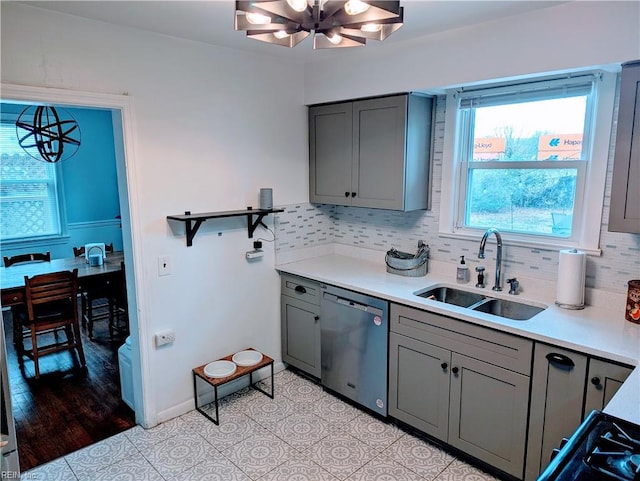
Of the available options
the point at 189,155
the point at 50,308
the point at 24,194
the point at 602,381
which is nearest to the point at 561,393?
the point at 602,381

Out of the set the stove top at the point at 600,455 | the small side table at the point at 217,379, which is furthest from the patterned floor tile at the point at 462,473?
the small side table at the point at 217,379

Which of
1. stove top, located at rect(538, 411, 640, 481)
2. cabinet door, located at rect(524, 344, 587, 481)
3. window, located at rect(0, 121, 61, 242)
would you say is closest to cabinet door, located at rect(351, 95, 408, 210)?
cabinet door, located at rect(524, 344, 587, 481)

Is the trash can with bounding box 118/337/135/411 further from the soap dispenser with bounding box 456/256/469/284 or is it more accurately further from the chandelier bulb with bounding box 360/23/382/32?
the chandelier bulb with bounding box 360/23/382/32

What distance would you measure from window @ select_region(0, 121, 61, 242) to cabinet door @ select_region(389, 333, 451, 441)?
15.8ft

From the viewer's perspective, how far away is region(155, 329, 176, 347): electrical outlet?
2.79 metres

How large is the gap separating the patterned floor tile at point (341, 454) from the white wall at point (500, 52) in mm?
2227

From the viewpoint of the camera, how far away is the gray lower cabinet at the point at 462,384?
221 centimetres

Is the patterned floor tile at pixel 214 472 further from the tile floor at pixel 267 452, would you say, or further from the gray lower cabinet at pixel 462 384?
the gray lower cabinet at pixel 462 384

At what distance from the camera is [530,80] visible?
2.53 metres

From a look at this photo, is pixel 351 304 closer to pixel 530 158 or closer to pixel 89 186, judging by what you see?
pixel 530 158

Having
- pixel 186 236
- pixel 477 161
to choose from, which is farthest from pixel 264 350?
pixel 477 161

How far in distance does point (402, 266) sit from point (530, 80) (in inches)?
55.3

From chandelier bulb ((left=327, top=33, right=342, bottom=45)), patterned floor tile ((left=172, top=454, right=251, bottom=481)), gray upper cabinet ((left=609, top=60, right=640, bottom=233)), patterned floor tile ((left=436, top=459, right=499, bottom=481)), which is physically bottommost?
patterned floor tile ((left=172, top=454, right=251, bottom=481))

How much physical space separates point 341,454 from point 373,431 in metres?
0.31
